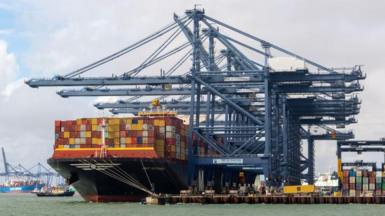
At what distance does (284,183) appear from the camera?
3516 inches

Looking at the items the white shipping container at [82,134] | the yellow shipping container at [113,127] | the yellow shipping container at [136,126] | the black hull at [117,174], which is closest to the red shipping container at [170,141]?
the black hull at [117,174]

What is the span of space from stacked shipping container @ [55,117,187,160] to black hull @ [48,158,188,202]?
1601mm

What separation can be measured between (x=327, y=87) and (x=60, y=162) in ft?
92.1

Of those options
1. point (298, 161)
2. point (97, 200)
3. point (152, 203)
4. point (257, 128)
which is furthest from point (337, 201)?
point (298, 161)

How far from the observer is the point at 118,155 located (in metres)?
72.1

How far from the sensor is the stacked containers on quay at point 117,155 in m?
71.9

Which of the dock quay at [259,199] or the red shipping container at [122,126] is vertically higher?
the red shipping container at [122,126]

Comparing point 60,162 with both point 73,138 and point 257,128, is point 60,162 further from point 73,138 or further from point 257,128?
point 257,128

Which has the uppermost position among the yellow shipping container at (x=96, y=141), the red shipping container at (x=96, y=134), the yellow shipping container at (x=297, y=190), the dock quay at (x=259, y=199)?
the red shipping container at (x=96, y=134)

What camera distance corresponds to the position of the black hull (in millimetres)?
71562

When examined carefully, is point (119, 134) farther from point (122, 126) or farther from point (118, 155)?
point (118, 155)

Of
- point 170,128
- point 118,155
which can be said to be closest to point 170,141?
point 170,128

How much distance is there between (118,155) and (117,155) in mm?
90

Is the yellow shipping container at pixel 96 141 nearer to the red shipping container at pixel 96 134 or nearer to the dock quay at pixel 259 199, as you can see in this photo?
the red shipping container at pixel 96 134
